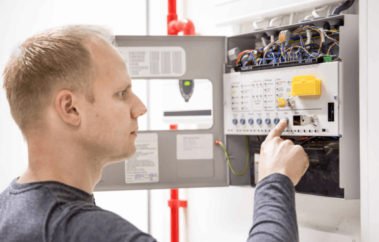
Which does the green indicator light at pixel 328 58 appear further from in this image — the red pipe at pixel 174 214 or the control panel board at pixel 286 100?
the red pipe at pixel 174 214

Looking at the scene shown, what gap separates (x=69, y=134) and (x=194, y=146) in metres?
0.80

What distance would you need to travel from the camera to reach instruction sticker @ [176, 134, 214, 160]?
1808 mm

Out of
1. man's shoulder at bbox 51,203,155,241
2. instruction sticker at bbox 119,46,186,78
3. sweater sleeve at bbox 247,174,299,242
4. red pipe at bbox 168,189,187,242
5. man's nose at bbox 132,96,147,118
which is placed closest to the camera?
man's shoulder at bbox 51,203,155,241

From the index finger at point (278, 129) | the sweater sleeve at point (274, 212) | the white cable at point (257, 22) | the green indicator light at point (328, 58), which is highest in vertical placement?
the white cable at point (257, 22)

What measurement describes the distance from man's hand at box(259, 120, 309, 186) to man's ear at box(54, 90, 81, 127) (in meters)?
0.43

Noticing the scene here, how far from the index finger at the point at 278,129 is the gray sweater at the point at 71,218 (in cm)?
32

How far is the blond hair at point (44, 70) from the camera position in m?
1.03

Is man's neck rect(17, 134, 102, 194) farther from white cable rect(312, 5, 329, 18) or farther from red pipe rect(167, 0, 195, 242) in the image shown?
red pipe rect(167, 0, 195, 242)

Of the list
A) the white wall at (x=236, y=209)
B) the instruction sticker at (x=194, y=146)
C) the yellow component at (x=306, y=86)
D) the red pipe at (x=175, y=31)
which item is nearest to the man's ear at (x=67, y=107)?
the yellow component at (x=306, y=86)

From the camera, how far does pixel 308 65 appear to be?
1.51m

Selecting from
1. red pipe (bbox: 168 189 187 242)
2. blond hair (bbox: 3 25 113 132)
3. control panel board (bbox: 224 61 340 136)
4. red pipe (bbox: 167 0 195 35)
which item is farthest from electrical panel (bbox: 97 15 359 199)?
blond hair (bbox: 3 25 113 132)

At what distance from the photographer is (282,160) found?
125cm
